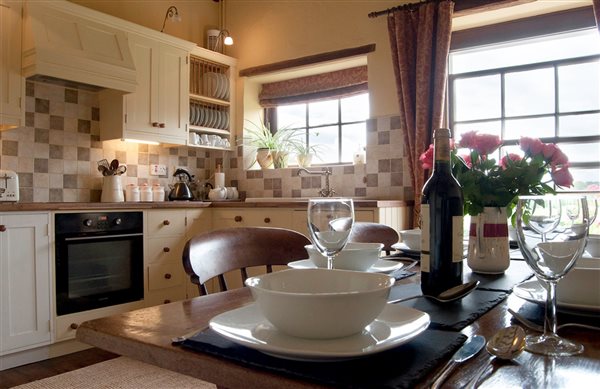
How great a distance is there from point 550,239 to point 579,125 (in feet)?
10.0

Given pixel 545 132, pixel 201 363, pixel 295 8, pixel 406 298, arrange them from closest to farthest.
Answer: pixel 201 363
pixel 406 298
pixel 545 132
pixel 295 8

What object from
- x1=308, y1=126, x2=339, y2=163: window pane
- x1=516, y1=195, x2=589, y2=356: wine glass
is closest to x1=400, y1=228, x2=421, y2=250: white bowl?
→ x1=516, y1=195, x2=589, y2=356: wine glass

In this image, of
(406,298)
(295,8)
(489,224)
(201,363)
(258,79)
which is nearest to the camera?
(201,363)

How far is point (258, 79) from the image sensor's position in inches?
185

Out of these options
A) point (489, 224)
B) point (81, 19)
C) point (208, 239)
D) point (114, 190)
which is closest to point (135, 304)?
point (114, 190)

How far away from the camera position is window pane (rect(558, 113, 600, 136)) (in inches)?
123

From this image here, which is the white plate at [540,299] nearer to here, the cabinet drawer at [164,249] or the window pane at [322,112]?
the cabinet drawer at [164,249]

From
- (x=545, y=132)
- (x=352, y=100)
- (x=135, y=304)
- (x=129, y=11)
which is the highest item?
(x=129, y=11)

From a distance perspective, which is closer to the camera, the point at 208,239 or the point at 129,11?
the point at 208,239

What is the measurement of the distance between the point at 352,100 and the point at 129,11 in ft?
6.92

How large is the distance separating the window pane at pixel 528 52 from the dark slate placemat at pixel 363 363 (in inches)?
132

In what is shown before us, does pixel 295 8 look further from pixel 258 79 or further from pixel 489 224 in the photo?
pixel 489 224

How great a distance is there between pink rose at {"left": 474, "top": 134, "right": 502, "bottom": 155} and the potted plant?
3427 millimetres

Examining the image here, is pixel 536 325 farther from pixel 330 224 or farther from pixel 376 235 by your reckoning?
pixel 376 235
